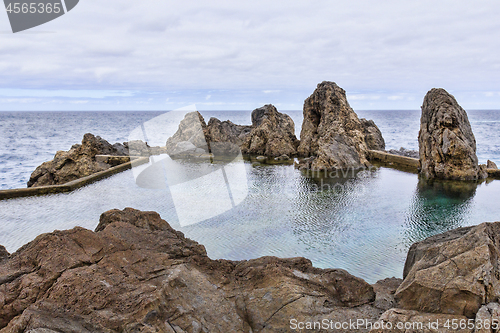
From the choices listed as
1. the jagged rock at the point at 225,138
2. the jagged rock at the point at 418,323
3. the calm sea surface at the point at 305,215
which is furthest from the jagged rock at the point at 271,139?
the jagged rock at the point at 418,323

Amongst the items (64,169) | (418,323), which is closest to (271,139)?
(64,169)

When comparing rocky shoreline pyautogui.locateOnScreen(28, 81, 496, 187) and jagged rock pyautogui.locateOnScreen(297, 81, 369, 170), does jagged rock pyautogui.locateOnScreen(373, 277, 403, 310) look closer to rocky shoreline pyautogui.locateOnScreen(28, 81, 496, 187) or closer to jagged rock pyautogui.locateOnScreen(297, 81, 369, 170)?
rocky shoreline pyautogui.locateOnScreen(28, 81, 496, 187)

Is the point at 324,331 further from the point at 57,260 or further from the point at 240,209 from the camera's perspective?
the point at 240,209

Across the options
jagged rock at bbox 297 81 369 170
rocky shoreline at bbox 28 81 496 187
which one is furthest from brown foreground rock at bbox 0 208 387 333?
jagged rock at bbox 297 81 369 170

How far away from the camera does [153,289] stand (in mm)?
3906

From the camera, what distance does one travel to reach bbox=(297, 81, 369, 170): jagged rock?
23266mm

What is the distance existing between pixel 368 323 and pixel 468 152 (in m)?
19.1

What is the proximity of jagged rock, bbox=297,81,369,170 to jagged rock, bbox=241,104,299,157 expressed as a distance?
4.43ft

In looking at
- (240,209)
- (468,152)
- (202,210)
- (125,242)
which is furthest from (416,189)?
(125,242)

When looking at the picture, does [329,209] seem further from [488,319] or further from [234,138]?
[234,138]

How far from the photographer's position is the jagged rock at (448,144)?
19.2 m

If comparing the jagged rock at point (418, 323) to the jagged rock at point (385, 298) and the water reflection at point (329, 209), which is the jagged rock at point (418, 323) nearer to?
the jagged rock at point (385, 298)

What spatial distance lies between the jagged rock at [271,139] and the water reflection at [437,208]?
1378cm

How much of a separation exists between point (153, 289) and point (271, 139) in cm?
2794
